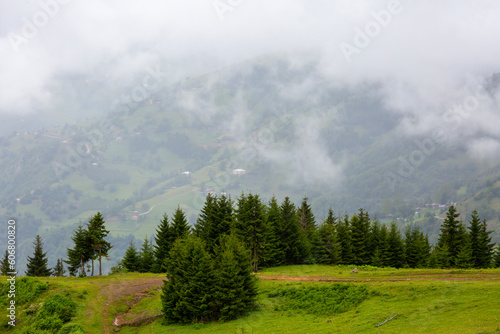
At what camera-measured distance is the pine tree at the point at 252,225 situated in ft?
243

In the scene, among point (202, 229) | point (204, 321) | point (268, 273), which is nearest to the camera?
point (204, 321)

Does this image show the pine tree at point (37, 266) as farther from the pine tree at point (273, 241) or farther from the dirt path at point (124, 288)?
the pine tree at point (273, 241)

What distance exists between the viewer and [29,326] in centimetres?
5547

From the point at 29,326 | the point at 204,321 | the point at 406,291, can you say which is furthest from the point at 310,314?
the point at 29,326

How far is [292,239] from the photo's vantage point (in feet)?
289

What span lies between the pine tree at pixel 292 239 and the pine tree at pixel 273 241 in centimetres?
135

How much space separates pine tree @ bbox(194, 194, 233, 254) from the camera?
3214 inches

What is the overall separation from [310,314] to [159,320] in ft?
75.8

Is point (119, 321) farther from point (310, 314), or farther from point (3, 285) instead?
point (310, 314)

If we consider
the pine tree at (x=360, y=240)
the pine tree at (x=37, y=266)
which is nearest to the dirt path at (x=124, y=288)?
the pine tree at (x=37, y=266)

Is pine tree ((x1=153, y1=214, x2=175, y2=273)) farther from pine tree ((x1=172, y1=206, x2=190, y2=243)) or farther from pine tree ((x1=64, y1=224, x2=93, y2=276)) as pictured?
pine tree ((x1=64, y1=224, x2=93, y2=276))

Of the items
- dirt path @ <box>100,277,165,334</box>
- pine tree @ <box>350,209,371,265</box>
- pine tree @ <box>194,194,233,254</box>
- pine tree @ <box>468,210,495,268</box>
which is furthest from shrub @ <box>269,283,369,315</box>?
pine tree @ <box>468,210,495,268</box>

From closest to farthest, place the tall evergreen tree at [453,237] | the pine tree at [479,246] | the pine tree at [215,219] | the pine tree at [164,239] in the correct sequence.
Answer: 1. the pine tree at [215,219]
2. the pine tree at [479,246]
3. the pine tree at [164,239]
4. the tall evergreen tree at [453,237]

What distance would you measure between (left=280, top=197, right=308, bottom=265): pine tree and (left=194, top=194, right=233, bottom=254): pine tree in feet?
43.4
